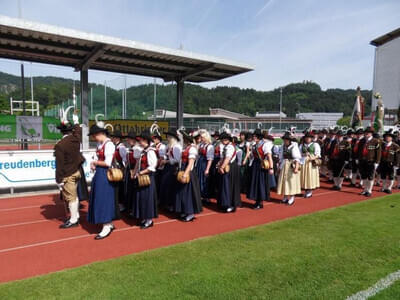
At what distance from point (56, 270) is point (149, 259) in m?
1.22

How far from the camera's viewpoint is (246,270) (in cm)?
365


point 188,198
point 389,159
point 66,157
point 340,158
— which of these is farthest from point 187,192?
point 389,159

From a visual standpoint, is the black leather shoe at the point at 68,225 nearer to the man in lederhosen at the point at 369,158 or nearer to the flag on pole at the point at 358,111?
the man in lederhosen at the point at 369,158

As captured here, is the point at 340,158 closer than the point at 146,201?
No

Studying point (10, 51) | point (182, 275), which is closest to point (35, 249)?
point (182, 275)

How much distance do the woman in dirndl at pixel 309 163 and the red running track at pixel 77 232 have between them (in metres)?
0.61

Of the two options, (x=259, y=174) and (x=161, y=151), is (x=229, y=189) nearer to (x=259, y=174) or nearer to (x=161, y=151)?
(x=259, y=174)

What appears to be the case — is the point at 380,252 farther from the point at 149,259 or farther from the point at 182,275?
the point at 149,259

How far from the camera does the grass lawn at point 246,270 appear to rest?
10.4ft

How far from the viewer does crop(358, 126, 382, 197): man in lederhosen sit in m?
8.31

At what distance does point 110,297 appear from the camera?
10.1 feet

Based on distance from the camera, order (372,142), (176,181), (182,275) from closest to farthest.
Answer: (182,275), (176,181), (372,142)

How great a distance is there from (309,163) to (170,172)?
4274mm

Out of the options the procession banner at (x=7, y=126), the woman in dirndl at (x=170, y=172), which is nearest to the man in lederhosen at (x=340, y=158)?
the woman in dirndl at (x=170, y=172)
